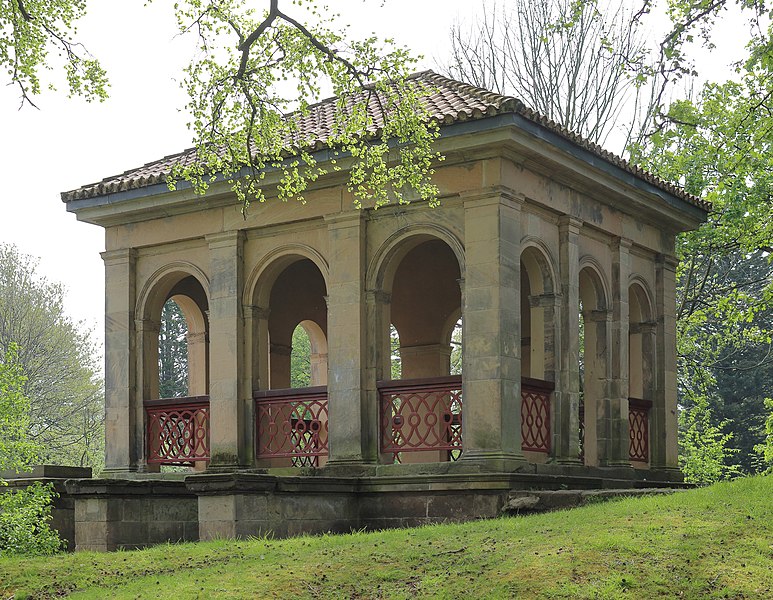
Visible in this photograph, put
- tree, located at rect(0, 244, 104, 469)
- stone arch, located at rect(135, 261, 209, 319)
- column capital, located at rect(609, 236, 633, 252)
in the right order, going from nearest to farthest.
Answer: column capital, located at rect(609, 236, 633, 252)
stone arch, located at rect(135, 261, 209, 319)
tree, located at rect(0, 244, 104, 469)

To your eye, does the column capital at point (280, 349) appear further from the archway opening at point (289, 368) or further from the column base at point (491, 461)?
the column base at point (491, 461)

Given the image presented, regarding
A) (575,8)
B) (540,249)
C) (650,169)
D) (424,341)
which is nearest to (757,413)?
(650,169)

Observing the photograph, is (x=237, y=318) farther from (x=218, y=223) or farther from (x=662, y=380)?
(x=662, y=380)

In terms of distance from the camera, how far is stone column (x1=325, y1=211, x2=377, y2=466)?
17156mm

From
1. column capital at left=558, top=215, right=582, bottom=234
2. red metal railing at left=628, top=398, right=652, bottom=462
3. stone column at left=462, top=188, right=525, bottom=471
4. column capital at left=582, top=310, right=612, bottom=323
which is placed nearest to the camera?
stone column at left=462, top=188, right=525, bottom=471

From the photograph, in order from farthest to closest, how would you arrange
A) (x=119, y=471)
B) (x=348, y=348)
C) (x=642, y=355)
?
(x=642, y=355) → (x=119, y=471) → (x=348, y=348)

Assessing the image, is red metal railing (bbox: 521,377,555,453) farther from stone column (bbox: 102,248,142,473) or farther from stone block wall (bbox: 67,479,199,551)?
stone column (bbox: 102,248,142,473)

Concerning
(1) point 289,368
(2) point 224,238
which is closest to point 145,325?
(2) point 224,238

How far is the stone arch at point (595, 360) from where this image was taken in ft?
62.0

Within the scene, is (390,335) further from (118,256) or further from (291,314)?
(291,314)

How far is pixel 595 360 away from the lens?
19016 mm

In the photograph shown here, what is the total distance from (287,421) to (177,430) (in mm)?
1986

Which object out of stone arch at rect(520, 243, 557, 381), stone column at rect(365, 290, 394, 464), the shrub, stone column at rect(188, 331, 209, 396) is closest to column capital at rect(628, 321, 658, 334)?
stone arch at rect(520, 243, 557, 381)

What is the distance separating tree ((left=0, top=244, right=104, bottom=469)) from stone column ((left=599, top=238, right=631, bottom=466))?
28161 millimetres
